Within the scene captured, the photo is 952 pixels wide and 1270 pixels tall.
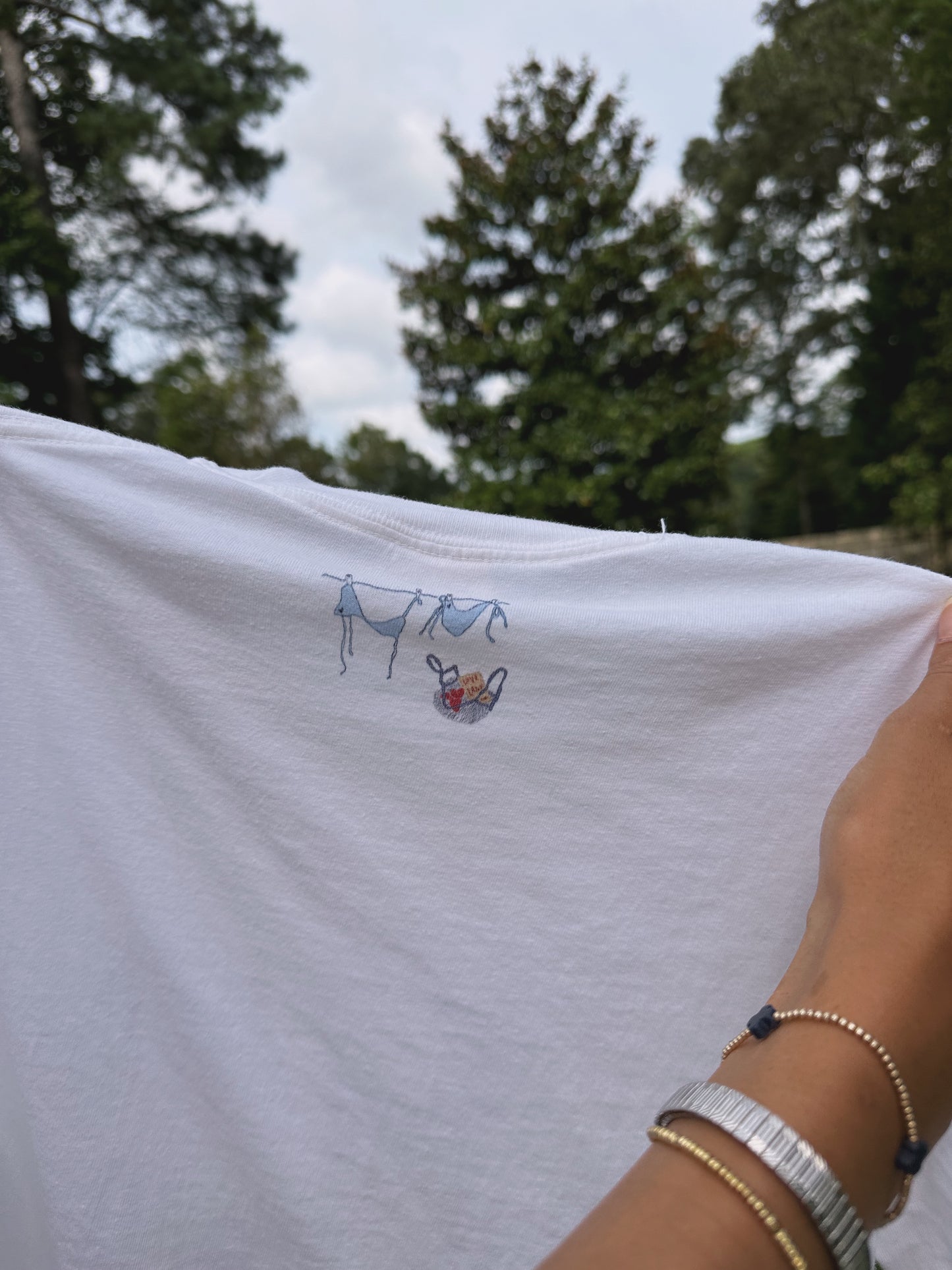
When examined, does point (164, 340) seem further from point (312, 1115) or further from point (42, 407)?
point (312, 1115)

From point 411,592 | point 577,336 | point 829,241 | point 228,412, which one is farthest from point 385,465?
point 411,592

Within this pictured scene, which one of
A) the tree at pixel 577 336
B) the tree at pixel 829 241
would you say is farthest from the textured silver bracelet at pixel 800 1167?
the tree at pixel 829 241

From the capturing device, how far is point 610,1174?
1053 mm

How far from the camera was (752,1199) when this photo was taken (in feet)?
1.76

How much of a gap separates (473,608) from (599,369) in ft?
32.8

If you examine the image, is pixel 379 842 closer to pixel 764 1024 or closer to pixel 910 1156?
pixel 764 1024

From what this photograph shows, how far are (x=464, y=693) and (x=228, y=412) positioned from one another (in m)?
15.5

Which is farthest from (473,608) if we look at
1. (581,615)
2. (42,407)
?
(42,407)

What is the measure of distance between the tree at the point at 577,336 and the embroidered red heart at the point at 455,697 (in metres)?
8.96

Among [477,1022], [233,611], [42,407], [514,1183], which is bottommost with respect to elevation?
[514,1183]

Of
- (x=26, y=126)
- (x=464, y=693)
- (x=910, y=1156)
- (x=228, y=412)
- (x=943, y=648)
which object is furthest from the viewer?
(x=228, y=412)

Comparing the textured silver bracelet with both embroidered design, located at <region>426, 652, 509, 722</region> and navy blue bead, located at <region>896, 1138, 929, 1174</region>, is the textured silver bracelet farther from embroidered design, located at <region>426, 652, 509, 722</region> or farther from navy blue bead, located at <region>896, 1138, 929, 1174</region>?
embroidered design, located at <region>426, 652, 509, 722</region>

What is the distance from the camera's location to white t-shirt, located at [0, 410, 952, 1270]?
1.06 metres

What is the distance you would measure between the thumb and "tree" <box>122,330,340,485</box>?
12765 mm
